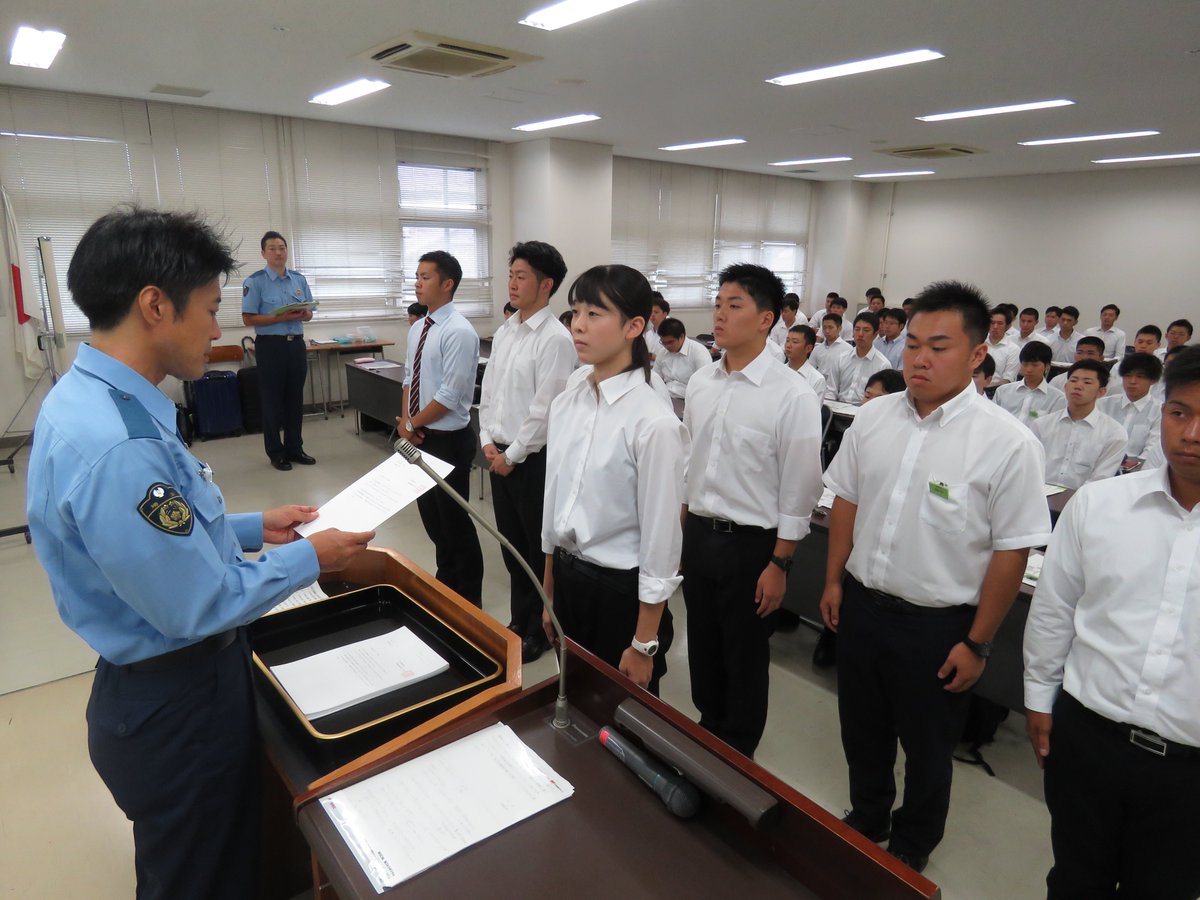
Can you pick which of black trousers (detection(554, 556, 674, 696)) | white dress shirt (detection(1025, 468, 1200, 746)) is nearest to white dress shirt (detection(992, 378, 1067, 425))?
white dress shirt (detection(1025, 468, 1200, 746))

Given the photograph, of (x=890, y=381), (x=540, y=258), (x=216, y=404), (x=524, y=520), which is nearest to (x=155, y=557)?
(x=524, y=520)

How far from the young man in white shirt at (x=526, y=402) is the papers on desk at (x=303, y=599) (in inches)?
41.1

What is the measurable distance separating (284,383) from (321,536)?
16.8 ft

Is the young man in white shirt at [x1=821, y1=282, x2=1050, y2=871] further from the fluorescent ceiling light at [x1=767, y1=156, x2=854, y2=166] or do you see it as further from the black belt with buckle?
the fluorescent ceiling light at [x1=767, y1=156, x2=854, y2=166]

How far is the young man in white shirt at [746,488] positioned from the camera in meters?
2.13

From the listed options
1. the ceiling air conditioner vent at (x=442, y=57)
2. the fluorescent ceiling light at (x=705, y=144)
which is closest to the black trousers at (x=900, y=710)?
the ceiling air conditioner vent at (x=442, y=57)

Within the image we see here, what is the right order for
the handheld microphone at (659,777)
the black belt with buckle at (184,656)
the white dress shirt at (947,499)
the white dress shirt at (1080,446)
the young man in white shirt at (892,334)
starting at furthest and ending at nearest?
the young man in white shirt at (892,334) < the white dress shirt at (1080,446) < the white dress shirt at (947,499) < the black belt with buckle at (184,656) < the handheld microphone at (659,777)

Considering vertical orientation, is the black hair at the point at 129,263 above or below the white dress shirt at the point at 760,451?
above

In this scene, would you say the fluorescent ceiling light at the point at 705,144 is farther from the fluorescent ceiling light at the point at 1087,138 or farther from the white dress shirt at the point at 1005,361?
the white dress shirt at the point at 1005,361

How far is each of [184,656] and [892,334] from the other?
7.50 meters

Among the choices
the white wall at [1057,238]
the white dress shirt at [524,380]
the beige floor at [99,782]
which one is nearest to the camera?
the beige floor at [99,782]

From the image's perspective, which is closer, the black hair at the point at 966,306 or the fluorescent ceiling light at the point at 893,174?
the black hair at the point at 966,306

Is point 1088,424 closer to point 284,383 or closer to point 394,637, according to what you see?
point 394,637

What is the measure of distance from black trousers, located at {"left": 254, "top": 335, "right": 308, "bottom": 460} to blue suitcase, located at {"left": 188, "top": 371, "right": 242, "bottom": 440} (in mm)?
1163
